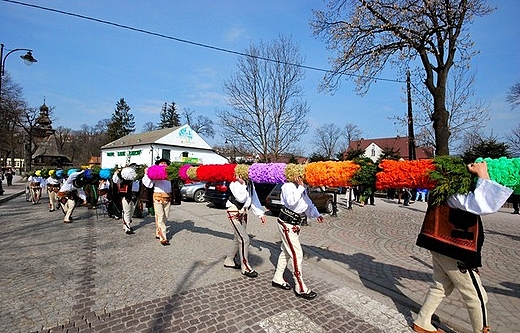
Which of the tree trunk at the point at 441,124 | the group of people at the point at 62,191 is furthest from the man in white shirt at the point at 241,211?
the group of people at the point at 62,191

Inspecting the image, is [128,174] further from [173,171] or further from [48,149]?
[48,149]

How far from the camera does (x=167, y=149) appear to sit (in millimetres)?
43750

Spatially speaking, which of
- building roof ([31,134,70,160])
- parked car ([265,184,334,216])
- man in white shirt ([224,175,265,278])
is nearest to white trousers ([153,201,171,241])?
man in white shirt ([224,175,265,278])

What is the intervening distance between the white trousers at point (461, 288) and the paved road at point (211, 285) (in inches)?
20.4

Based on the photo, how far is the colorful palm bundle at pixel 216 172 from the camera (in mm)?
5446

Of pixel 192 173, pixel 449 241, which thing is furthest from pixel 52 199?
pixel 449 241

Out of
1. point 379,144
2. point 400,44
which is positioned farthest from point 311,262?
point 379,144

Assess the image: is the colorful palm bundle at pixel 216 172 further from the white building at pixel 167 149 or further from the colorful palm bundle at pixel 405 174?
the white building at pixel 167 149

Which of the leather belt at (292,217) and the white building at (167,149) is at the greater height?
the white building at (167,149)

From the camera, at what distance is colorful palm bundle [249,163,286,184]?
4.62 meters

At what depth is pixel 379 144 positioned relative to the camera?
6241 cm

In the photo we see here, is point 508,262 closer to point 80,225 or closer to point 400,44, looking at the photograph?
point 400,44

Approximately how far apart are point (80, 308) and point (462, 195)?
4.80 metres

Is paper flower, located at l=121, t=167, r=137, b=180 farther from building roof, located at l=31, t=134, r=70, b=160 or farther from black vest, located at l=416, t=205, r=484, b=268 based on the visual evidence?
building roof, located at l=31, t=134, r=70, b=160
